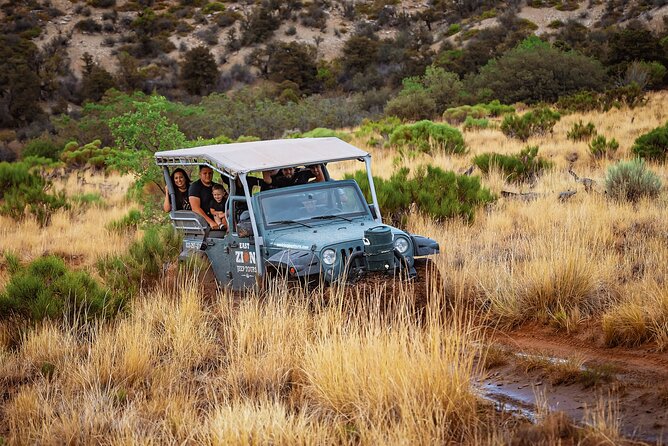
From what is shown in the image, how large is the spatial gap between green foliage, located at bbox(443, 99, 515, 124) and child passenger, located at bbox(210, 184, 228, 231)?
21.7 metres

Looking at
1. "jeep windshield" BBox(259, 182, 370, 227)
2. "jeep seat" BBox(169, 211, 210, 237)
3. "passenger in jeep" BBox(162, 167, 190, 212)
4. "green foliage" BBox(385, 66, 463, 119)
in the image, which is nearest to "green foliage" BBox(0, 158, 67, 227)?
"passenger in jeep" BBox(162, 167, 190, 212)

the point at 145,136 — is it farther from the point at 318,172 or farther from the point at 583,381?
the point at 583,381

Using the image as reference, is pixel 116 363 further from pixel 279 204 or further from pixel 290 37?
pixel 290 37

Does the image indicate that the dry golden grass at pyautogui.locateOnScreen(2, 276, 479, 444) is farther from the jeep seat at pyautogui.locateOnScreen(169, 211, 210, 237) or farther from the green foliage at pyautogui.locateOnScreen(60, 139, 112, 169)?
the green foliage at pyautogui.locateOnScreen(60, 139, 112, 169)

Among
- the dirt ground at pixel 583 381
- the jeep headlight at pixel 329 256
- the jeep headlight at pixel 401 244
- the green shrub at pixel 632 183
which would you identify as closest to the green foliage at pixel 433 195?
the green shrub at pixel 632 183

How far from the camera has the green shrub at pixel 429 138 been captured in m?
21.8

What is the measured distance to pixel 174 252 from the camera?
35.4 ft

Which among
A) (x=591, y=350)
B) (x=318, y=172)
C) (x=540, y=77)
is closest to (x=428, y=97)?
(x=540, y=77)

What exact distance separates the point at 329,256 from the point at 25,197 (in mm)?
12254

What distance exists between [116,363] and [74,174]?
21.3 meters

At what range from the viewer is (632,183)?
13602 millimetres

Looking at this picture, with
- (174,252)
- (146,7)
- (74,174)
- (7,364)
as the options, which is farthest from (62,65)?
(7,364)

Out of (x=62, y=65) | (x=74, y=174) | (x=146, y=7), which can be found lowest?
(x=74, y=174)

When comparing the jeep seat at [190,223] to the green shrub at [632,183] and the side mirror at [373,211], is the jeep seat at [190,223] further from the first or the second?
the green shrub at [632,183]
